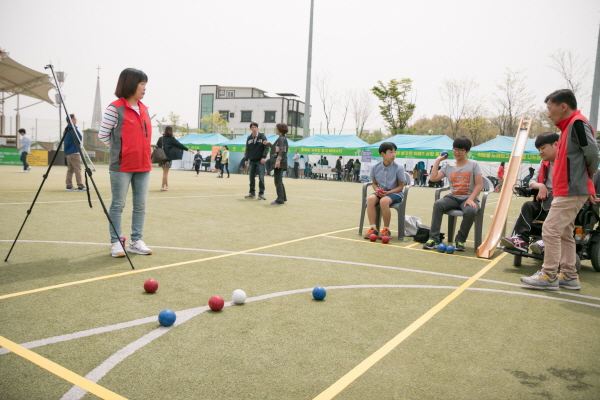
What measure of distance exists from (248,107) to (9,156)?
38.5 meters

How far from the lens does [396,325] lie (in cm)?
323

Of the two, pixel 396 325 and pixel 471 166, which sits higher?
pixel 471 166

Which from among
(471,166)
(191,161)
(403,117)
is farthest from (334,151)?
(471,166)

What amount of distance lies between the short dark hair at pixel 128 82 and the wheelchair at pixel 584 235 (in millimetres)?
4883

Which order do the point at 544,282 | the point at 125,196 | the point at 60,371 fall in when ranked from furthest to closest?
the point at 125,196
the point at 544,282
the point at 60,371

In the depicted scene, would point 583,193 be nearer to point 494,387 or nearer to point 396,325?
point 396,325

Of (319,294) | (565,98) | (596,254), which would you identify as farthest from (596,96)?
(319,294)

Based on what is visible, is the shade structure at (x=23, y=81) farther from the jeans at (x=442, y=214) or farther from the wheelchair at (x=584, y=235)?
the wheelchair at (x=584, y=235)

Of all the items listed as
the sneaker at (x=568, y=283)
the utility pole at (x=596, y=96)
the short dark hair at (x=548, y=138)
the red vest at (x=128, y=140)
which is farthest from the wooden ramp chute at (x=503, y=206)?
the utility pole at (x=596, y=96)

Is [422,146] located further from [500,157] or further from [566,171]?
[566,171]

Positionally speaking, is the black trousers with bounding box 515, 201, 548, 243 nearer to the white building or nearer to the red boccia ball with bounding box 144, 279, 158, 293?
the red boccia ball with bounding box 144, 279, 158, 293

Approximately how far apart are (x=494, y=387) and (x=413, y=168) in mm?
26228

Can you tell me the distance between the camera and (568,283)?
4559 millimetres

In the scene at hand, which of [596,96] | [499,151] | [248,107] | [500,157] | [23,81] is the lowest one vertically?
[500,157]
